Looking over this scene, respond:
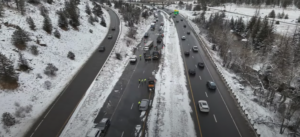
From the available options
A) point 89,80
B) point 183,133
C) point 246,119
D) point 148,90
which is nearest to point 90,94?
point 89,80

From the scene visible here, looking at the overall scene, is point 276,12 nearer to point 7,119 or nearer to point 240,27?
point 240,27

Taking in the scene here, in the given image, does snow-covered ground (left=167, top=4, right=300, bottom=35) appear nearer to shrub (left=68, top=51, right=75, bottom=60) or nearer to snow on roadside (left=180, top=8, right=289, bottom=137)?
snow on roadside (left=180, top=8, right=289, bottom=137)

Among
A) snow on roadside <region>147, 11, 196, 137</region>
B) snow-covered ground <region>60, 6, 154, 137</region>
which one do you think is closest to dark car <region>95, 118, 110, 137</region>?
snow-covered ground <region>60, 6, 154, 137</region>

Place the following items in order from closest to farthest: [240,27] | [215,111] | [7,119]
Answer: [7,119] → [215,111] → [240,27]

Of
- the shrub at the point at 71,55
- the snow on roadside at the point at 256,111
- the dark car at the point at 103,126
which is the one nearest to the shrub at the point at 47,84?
the shrub at the point at 71,55

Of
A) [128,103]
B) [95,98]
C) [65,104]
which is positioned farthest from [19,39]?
[128,103]

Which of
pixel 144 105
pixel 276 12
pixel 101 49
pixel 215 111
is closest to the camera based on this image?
pixel 144 105
